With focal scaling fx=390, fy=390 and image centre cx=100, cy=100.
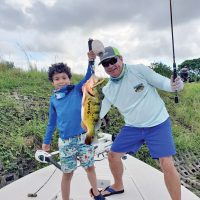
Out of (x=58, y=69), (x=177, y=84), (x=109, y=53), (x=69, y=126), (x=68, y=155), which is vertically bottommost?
(x=68, y=155)

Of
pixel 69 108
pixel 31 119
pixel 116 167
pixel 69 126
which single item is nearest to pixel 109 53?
pixel 69 108

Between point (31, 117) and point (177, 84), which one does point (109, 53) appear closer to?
point (177, 84)

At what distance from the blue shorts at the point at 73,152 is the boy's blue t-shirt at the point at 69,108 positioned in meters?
0.06

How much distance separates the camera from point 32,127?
20.7 ft

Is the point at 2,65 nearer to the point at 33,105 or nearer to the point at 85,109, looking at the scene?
the point at 33,105

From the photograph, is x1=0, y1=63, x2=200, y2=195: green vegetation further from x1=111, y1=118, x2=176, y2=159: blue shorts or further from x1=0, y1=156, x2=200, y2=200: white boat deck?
x1=111, y1=118, x2=176, y2=159: blue shorts

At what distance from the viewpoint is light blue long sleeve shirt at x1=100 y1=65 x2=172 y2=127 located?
3635mm

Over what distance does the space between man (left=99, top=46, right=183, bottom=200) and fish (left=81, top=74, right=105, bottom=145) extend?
19cm

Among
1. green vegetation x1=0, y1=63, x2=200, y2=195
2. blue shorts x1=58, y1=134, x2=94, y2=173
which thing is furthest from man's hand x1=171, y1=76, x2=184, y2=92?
green vegetation x1=0, y1=63, x2=200, y2=195

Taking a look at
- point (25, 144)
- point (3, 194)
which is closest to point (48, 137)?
point (3, 194)

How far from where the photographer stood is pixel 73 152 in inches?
144

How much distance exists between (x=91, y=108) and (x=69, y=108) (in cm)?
43

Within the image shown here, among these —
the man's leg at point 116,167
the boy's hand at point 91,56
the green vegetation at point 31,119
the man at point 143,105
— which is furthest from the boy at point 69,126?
the green vegetation at point 31,119

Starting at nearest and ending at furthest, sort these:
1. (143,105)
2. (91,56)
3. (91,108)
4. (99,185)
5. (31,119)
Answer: (91,108)
(91,56)
(143,105)
(99,185)
(31,119)
